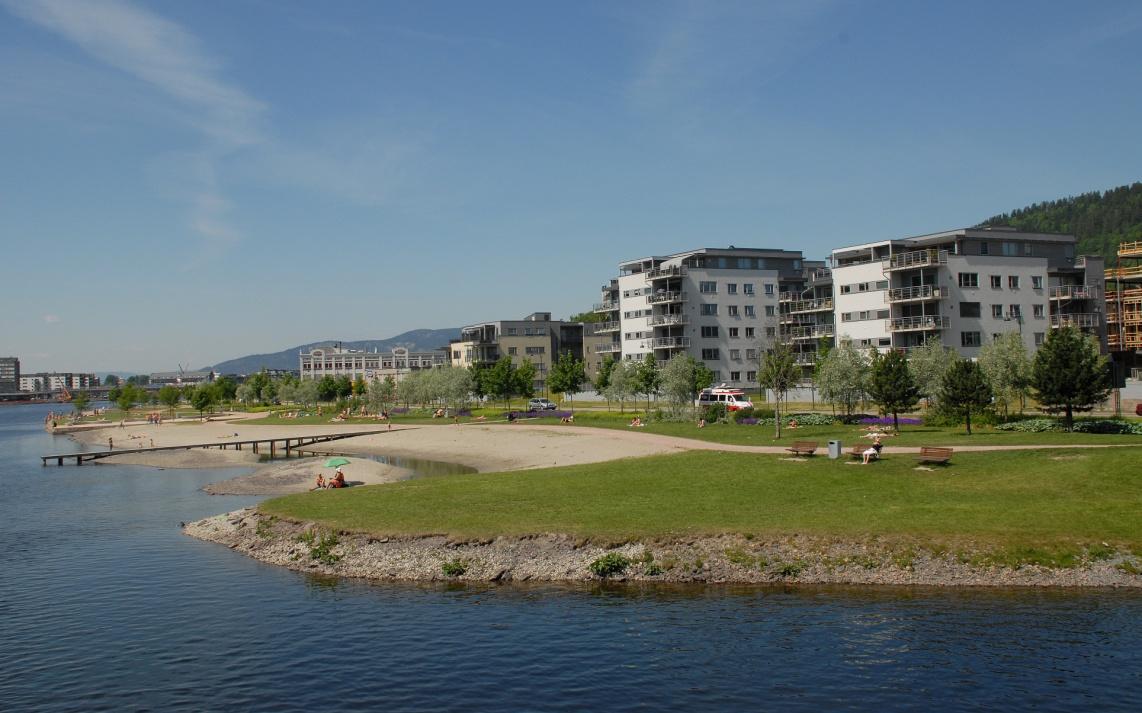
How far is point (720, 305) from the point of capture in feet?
394

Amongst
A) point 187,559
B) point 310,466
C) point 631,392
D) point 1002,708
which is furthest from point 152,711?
point 631,392

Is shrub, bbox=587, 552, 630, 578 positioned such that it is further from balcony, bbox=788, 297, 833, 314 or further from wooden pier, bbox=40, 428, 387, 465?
balcony, bbox=788, 297, 833, 314

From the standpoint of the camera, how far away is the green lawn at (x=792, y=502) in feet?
99.9

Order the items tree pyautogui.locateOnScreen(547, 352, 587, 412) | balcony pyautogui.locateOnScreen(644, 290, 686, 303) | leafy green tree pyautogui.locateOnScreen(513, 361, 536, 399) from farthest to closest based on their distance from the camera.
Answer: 1. leafy green tree pyautogui.locateOnScreen(513, 361, 536, 399)
2. balcony pyautogui.locateOnScreen(644, 290, 686, 303)
3. tree pyautogui.locateOnScreen(547, 352, 587, 412)

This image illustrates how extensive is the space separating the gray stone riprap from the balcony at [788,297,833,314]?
8796 centimetres

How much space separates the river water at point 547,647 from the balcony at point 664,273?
3610 inches

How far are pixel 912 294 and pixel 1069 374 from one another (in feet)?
156

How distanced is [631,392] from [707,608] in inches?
2757

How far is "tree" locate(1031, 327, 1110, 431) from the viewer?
49.8m

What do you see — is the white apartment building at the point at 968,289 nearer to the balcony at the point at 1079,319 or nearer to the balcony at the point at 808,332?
the balcony at the point at 1079,319

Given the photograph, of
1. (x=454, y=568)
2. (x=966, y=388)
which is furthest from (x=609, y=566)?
(x=966, y=388)

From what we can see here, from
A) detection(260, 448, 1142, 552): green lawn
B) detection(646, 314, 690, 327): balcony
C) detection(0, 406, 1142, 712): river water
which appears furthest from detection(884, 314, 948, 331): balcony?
detection(0, 406, 1142, 712): river water

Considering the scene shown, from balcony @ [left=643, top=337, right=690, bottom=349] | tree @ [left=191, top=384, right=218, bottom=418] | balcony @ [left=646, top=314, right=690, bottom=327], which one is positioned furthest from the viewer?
tree @ [left=191, top=384, right=218, bottom=418]

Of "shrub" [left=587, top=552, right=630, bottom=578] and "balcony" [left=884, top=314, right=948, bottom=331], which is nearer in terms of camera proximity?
"shrub" [left=587, top=552, right=630, bottom=578]
